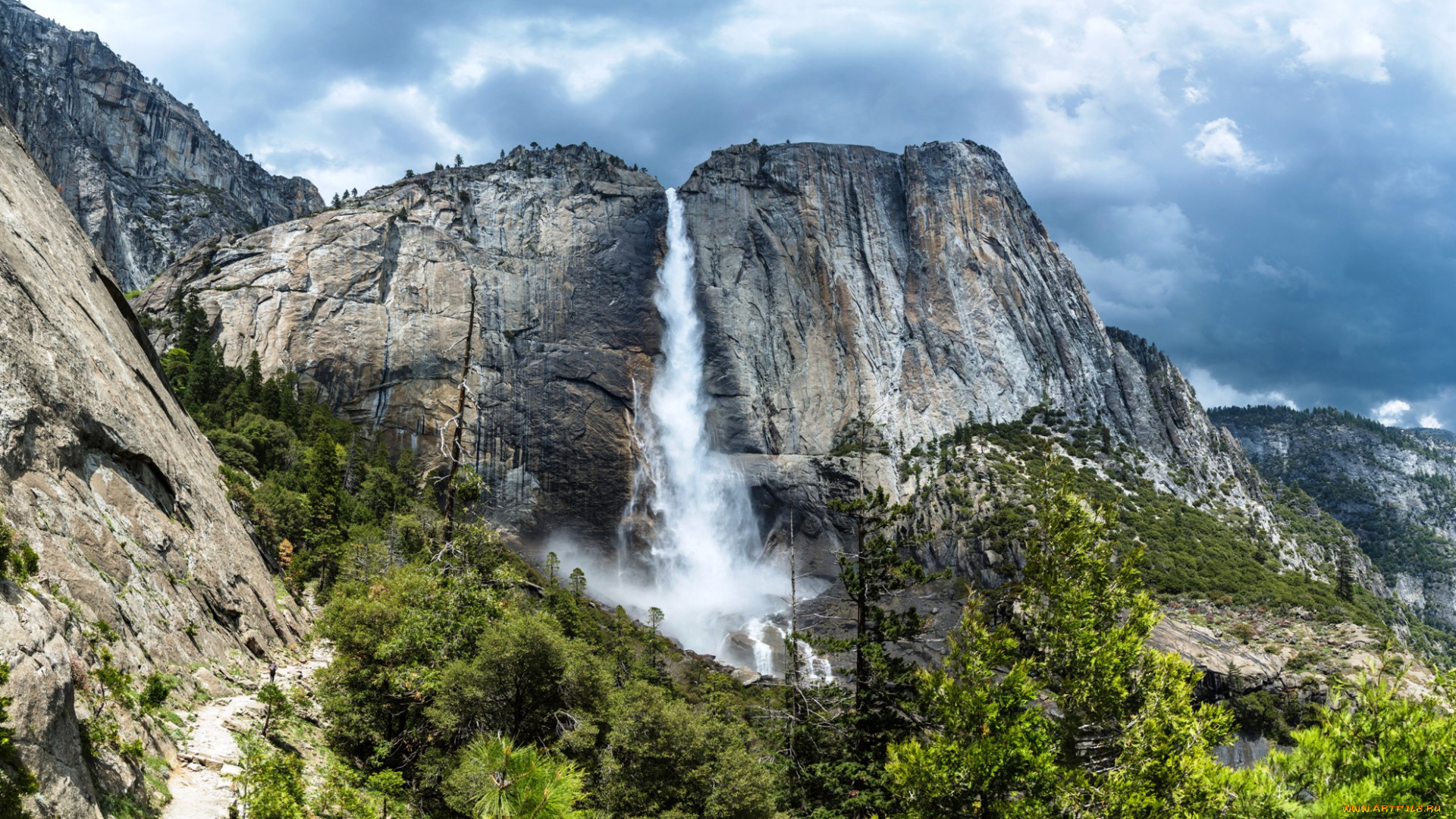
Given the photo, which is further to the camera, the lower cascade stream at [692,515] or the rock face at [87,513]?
the lower cascade stream at [692,515]

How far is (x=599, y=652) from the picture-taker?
1719 inches

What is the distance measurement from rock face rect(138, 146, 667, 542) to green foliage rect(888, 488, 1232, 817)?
71212 mm

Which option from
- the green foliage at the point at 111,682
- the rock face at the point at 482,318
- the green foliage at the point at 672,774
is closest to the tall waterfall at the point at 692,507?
the rock face at the point at 482,318

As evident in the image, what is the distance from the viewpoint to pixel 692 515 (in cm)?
8650

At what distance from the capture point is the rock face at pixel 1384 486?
13275 centimetres

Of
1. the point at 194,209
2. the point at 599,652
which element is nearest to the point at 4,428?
the point at 599,652

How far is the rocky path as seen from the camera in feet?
35.0

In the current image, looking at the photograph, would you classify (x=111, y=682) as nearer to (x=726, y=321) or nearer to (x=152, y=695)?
(x=152, y=695)

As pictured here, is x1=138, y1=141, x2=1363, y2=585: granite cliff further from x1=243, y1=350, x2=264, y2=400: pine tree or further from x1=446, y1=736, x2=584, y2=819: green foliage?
x1=446, y1=736, x2=584, y2=819: green foliage

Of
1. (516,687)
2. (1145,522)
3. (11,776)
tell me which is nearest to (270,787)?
(11,776)

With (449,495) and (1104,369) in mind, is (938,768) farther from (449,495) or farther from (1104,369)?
(1104,369)

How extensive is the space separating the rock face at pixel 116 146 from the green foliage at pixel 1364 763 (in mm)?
138255

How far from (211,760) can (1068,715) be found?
51.1 feet

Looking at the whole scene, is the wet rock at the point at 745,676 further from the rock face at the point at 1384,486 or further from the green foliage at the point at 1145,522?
the rock face at the point at 1384,486
